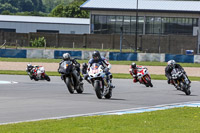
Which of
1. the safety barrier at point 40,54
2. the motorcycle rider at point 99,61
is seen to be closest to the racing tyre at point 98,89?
the motorcycle rider at point 99,61

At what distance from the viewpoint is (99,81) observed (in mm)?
18578

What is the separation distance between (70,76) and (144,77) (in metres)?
6.14

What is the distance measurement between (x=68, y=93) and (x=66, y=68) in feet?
4.03

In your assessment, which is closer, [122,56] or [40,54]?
[122,56]

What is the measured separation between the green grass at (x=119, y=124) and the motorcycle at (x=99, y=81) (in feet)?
14.8

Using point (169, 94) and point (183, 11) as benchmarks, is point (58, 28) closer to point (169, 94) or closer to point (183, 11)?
point (183, 11)

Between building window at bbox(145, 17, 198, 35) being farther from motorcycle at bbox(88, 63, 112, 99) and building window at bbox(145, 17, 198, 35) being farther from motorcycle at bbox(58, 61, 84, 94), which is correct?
motorcycle at bbox(88, 63, 112, 99)

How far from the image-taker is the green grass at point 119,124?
1103 cm

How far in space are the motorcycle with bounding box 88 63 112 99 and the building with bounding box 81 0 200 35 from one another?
5816cm

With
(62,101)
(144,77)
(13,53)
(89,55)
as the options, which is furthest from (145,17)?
(62,101)

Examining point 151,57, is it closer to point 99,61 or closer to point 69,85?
point 69,85

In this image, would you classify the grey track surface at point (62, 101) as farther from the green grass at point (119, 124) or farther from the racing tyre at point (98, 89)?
the green grass at point (119, 124)

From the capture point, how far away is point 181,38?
71688 millimetres

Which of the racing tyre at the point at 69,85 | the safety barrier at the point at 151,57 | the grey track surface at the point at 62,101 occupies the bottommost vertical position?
the grey track surface at the point at 62,101
